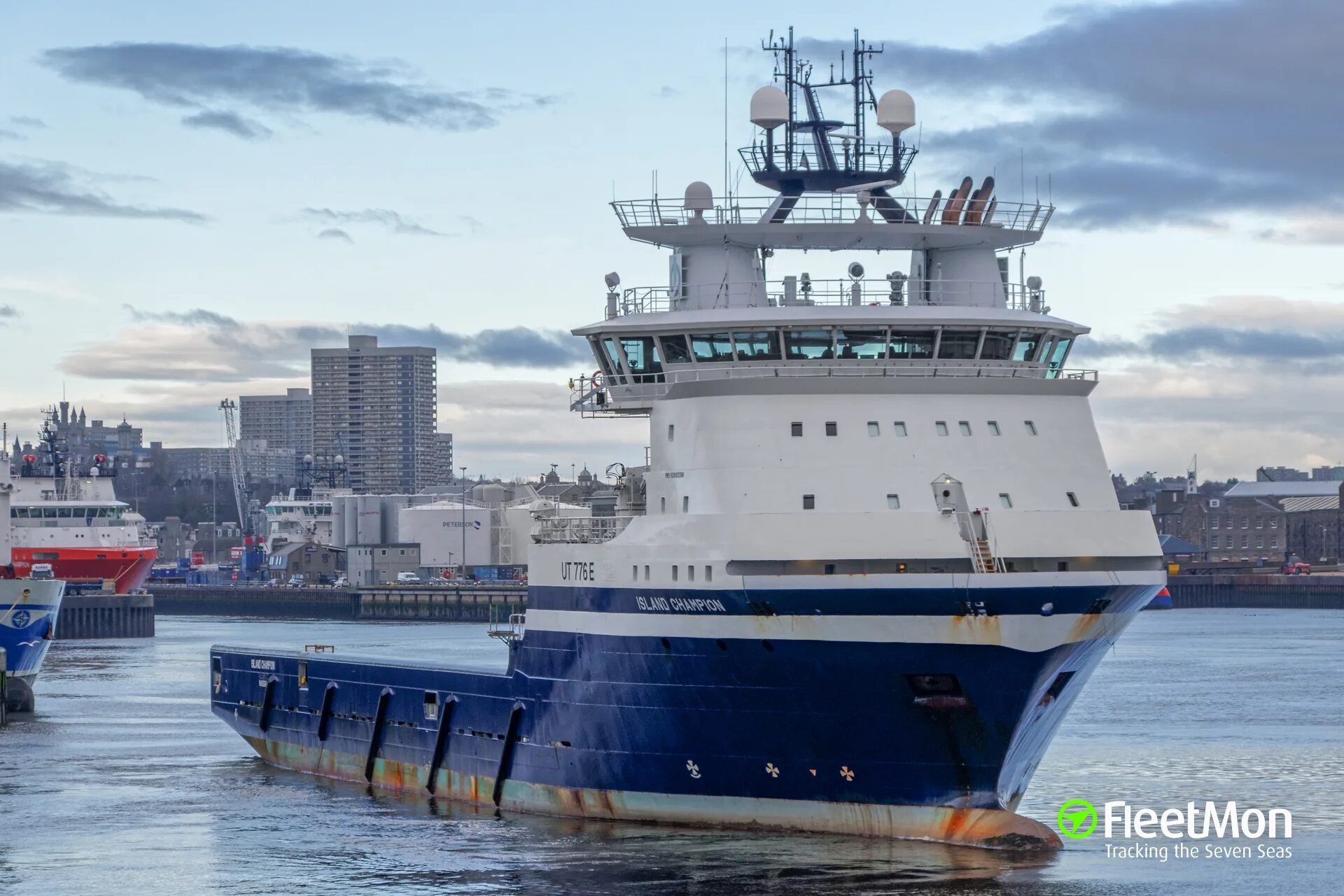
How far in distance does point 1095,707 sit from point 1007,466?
80.2ft

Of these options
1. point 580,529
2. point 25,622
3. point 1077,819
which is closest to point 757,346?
point 580,529

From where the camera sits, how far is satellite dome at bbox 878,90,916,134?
30.0 metres

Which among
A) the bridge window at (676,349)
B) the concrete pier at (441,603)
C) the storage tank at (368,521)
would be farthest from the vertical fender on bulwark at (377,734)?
the storage tank at (368,521)

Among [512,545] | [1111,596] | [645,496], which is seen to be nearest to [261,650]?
[645,496]

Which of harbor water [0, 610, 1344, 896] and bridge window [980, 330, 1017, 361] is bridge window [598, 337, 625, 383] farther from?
harbor water [0, 610, 1344, 896]

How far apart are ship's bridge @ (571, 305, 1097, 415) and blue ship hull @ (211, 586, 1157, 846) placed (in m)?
3.29

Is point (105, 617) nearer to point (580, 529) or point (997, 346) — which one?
point (580, 529)

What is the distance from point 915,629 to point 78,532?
87700 millimetres

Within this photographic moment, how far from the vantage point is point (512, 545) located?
139375mm

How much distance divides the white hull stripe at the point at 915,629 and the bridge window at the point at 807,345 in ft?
12.9

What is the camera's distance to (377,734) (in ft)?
112

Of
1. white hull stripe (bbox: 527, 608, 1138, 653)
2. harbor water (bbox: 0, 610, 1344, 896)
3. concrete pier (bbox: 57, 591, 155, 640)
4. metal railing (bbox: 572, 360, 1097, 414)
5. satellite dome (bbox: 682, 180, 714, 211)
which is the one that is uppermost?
satellite dome (bbox: 682, 180, 714, 211)

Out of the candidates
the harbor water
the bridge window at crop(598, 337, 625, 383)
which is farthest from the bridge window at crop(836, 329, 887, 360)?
the harbor water

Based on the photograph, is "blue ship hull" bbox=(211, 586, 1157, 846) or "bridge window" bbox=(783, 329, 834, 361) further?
"bridge window" bbox=(783, 329, 834, 361)
